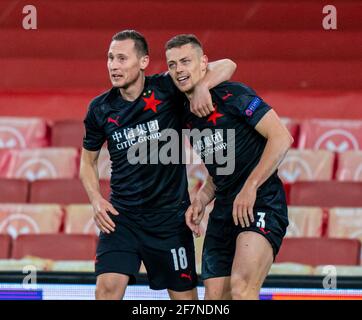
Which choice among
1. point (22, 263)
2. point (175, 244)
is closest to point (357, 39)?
point (22, 263)

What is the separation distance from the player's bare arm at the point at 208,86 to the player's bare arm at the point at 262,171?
22 cm

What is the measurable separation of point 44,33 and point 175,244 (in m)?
3.48

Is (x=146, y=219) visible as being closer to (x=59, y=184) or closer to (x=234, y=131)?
(x=234, y=131)

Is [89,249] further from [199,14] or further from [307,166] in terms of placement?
[199,14]

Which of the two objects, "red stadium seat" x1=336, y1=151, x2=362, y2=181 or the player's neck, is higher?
the player's neck

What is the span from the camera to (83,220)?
5211 millimetres

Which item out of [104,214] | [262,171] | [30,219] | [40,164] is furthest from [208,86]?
[40,164]

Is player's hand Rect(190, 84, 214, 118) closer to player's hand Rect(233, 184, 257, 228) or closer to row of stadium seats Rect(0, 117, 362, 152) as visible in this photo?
player's hand Rect(233, 184, 257, 228)

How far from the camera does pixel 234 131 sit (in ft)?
11.0

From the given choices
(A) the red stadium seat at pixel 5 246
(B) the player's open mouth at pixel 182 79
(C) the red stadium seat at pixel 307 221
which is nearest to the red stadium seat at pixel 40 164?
(A) the red stadium seat at pixel 5 246

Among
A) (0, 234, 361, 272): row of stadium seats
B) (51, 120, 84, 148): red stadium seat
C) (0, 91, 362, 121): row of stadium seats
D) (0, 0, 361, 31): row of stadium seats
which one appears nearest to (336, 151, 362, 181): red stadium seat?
(0, 91, 362, 121): row of stadium seats

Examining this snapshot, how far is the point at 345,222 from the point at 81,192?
1430mm

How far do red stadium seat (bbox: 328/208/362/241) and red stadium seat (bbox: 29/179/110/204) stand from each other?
1330 millimetres

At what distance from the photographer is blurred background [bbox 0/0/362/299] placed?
4953mm
